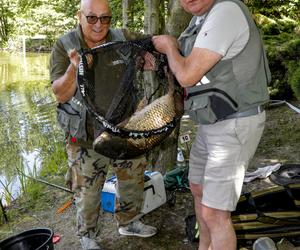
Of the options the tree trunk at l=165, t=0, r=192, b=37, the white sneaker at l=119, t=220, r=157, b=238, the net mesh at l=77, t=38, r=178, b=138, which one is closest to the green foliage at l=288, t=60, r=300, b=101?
the tree trunk at l=165, t=0, r=192, b=37

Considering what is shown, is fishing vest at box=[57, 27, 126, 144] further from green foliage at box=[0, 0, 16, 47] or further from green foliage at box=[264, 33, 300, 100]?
green foliage at box=[0, 0, 16, 47]

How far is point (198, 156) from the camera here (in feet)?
8.80

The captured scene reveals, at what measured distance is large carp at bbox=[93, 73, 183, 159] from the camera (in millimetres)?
2284

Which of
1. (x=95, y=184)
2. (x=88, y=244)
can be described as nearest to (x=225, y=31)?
(x=95, y=184)

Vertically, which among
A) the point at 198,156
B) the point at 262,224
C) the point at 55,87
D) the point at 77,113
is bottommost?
the point at 262,224

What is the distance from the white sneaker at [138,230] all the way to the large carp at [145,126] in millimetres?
1378

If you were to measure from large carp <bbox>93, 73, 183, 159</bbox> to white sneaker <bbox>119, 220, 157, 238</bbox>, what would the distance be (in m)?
1.38

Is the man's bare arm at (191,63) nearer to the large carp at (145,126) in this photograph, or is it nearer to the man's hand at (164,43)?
the man's hand at (164,43)

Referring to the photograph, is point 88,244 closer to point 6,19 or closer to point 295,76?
point 295,76

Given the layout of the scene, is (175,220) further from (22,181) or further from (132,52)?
(22,181)

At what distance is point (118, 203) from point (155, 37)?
1650mm

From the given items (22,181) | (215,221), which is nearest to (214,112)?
(215,221)

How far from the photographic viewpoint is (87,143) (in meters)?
3.07

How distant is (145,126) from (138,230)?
5.18 feet
